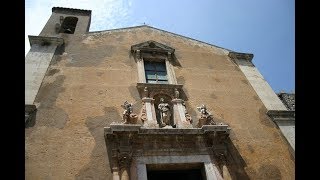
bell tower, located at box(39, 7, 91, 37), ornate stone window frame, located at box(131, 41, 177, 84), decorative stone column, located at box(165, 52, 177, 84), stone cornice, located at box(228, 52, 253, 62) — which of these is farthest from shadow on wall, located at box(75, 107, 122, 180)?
stone cornice, located at box(228, 52, 253, 62)

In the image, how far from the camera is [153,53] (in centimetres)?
1077

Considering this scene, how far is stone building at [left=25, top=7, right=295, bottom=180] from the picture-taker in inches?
283

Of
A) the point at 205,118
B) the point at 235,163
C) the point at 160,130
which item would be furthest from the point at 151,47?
the point at 235,163

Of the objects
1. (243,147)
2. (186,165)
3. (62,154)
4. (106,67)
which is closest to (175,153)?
(186,165)

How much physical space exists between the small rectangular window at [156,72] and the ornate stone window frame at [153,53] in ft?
0.49

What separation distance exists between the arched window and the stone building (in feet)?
1.41

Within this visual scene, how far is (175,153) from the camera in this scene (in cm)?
755

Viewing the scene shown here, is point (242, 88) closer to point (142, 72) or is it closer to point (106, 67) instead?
point (142, 72)

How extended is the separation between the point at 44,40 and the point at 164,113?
15.8ft

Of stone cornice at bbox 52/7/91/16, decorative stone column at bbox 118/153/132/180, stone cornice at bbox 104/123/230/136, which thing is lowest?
decorative stone column at bbox 118/153/132/180

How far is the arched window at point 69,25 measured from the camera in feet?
39.2

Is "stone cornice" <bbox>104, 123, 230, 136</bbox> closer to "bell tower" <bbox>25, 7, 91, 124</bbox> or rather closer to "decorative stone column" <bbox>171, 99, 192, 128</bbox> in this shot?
"decorative stone column" <bbox>171, 99, 192, 128</bbox>

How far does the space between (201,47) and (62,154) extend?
6913 millimetres

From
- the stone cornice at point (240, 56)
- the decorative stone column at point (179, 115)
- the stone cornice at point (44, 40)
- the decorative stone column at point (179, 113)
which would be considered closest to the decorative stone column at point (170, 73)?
the decorative stone column at point (179, 113)
